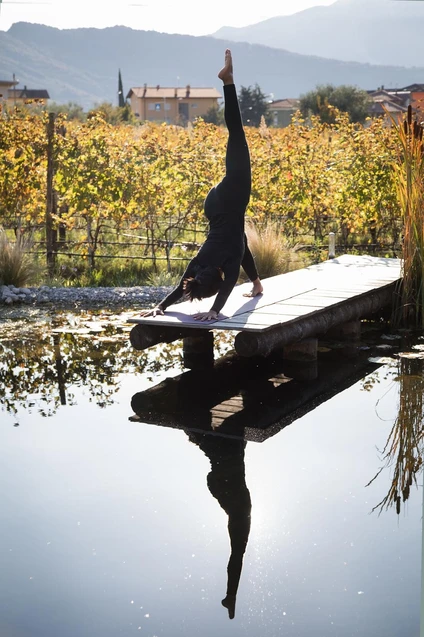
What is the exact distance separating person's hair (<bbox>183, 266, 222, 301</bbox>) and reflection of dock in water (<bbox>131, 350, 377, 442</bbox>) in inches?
22.5

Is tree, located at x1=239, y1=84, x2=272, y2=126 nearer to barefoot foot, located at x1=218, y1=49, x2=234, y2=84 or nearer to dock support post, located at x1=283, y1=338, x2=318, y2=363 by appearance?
dock support post, located at x1=283, y1=338, x2=318, y2=363

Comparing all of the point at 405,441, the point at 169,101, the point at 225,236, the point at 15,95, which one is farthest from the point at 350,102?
the point at 405,441

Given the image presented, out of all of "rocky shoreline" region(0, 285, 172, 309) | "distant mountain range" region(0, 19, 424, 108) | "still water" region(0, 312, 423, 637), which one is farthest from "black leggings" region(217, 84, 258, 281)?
"distant mountain range" region(0, 19, 424, 108)

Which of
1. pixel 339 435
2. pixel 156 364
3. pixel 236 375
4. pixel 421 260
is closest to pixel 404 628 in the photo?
pixel 339 435

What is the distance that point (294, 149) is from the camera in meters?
10.7

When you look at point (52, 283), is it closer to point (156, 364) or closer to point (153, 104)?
point (156, 364)

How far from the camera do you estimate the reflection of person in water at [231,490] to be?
121 inches

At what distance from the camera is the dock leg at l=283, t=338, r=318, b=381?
606cm

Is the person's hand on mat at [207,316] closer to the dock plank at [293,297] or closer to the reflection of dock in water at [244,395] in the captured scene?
the dock plank at [293,297]

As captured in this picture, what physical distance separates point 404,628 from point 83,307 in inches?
236

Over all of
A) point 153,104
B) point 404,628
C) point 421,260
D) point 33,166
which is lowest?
point 404,628

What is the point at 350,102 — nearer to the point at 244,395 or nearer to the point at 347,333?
the point at 347,333

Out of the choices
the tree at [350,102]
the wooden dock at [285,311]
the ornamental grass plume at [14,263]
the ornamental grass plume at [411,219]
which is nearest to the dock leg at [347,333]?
the wooden dock at [285,311]

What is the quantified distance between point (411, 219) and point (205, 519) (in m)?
3.91
